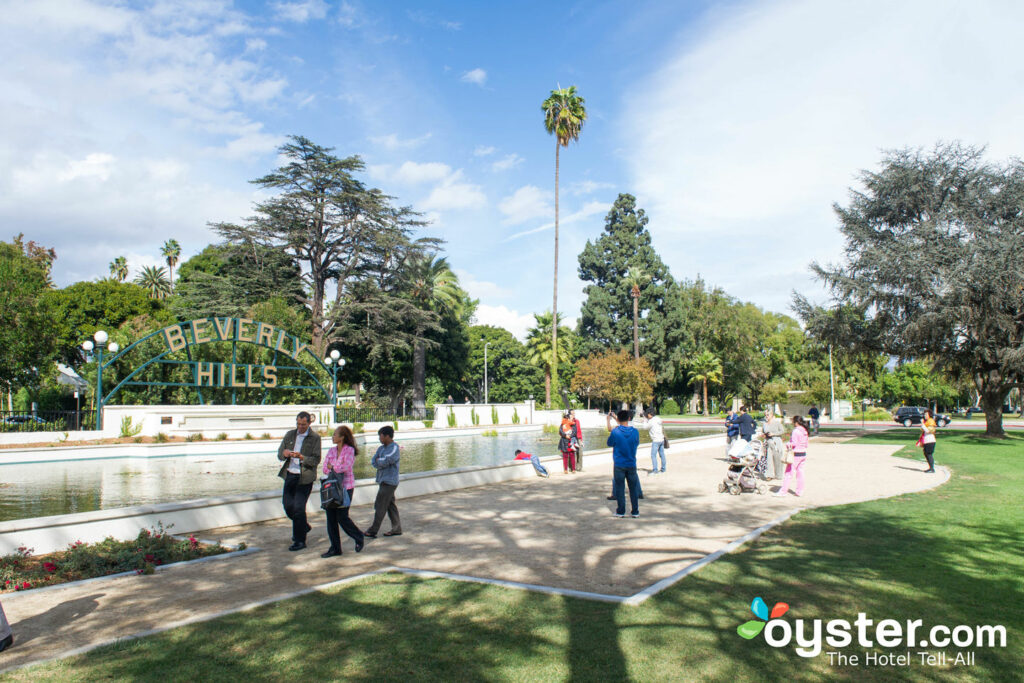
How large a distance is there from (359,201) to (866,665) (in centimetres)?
4530

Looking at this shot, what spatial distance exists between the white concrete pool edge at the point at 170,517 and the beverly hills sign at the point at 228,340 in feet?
74.7

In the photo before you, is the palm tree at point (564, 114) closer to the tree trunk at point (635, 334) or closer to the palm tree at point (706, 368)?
the tree trunk at point (635, 334)

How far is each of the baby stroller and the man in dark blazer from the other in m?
8.22

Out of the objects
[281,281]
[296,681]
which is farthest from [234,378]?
[296,681]

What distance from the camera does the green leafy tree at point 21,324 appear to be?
27.2 metres

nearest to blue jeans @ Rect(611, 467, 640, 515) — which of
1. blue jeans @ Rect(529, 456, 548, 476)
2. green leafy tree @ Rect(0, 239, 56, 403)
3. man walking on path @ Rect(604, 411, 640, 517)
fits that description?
man walking on path @ Rect(604, 411, 640, 517)

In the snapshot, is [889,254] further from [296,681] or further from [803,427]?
[296,681]

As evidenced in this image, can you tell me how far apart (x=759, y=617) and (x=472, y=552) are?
366 cm

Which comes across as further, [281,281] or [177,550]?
[281,281]

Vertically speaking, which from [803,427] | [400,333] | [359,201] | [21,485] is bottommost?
[21,485]

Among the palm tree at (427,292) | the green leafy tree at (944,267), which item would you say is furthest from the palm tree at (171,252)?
the green leafy tree at (944,267)

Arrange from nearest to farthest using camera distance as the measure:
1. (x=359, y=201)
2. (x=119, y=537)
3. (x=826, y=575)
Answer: (x=826, y=575)
(x=119, y=537)
(x=359, y=201)

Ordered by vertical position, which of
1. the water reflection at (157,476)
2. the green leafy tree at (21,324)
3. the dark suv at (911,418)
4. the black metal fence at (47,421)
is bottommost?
the dark suv at (911,418)

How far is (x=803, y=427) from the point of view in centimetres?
1250
